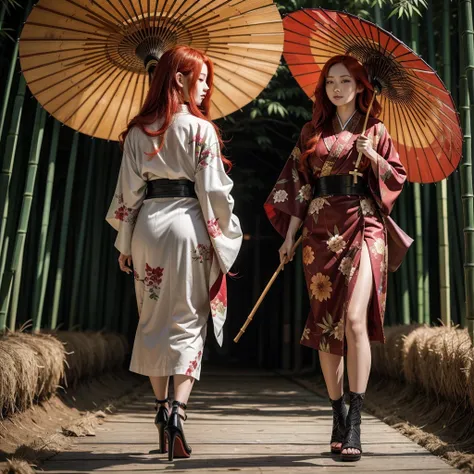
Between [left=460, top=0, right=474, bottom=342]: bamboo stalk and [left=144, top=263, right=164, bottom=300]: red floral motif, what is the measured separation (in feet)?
4.52

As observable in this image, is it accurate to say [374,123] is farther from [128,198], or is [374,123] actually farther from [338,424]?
[338,424]

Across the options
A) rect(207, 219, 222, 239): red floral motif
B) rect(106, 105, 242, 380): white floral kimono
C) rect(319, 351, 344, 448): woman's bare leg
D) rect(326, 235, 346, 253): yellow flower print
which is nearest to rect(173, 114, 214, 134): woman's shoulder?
rect(106, 105, 242, 380): white floral kimono

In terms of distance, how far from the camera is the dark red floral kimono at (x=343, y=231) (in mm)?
2902

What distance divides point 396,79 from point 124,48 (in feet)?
4.19

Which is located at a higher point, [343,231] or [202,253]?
[343,231]

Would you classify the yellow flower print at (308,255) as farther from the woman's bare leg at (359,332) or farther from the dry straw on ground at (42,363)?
the dry straw on ground at (42,363)

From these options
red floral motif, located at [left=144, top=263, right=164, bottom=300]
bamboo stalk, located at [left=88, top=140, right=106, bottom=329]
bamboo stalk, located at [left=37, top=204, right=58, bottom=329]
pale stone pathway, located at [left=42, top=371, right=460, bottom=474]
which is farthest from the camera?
bamboo stalk, located at [left=88, top=140, right=106, bottom=329]

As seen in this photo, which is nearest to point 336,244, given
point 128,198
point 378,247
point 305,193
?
point 378,247

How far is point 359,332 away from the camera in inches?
111

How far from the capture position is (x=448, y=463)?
261 centimetres

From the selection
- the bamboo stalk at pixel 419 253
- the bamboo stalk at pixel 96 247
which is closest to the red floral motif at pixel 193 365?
the bamboo stalk at pixel 419 253

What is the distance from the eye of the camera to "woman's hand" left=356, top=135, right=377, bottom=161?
289 cm

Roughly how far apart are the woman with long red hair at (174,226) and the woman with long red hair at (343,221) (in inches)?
15.5

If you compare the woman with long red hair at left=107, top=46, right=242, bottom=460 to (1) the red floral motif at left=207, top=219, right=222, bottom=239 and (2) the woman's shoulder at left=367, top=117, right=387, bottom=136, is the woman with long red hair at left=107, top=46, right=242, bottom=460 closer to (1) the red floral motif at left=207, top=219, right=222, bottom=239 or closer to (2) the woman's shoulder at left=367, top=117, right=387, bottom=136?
(1) the red floral motif at left=207, top=219, right=222, bottom=239
